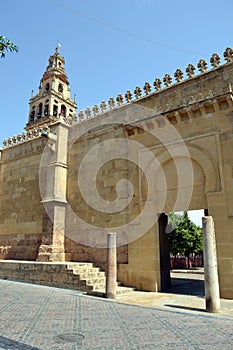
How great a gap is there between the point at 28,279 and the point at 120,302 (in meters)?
4.71

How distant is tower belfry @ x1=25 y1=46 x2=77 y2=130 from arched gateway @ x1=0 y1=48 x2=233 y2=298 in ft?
66.6

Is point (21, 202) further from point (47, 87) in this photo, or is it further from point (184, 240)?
point (47, 87)

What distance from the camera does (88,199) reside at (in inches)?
451

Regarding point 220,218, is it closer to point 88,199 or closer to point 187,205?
point 187,205

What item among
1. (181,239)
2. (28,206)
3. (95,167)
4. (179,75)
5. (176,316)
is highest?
(179,75)

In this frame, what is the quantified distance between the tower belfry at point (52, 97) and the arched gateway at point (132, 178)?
66.6ft

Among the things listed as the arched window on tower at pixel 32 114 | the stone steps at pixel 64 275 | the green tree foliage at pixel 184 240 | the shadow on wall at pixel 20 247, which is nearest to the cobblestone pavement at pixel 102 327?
the stone steps at pixel 64 275

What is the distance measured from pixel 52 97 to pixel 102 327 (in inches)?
1249

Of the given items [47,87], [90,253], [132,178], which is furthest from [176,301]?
[47,87]

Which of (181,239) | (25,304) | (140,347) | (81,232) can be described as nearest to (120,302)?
(25,304)

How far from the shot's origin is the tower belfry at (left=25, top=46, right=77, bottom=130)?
3328 centimetres

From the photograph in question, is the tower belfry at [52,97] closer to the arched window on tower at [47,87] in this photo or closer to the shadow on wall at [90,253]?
the arched window on tower at [47,87]

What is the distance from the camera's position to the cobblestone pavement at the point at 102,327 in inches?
165

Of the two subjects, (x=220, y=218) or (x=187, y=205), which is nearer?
(x=220, y=218)
